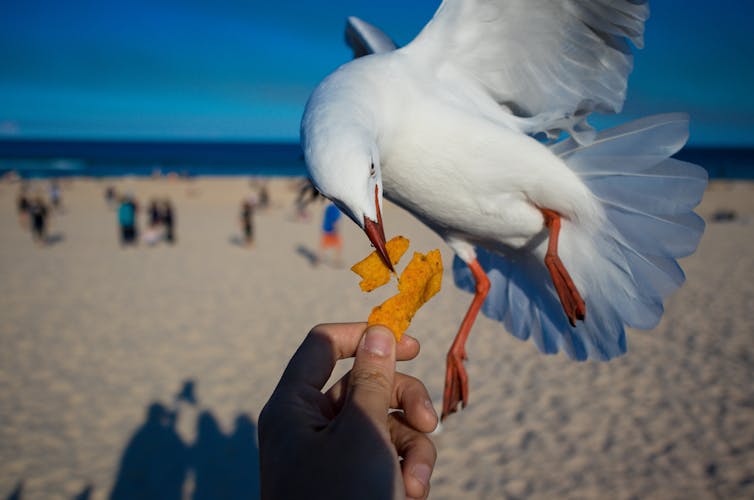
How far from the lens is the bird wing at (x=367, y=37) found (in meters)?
3.33

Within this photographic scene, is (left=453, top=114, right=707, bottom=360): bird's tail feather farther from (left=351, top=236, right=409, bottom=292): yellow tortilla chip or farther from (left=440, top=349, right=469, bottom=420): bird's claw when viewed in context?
(left=351, top=236, right=409, bottom=292): yellow tortilla chip

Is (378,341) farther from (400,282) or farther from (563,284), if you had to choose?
(563,284)

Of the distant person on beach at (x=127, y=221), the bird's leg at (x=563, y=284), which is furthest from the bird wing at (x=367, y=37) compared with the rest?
the distant person on beach at (x=127, y=221)

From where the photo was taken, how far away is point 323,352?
1.79 m

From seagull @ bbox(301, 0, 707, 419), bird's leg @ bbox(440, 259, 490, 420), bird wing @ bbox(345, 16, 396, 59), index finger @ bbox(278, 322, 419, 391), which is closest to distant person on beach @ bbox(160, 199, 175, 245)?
bird wing @ bbox(345, 16, 396, 59)

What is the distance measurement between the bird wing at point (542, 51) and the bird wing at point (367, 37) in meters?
0.74

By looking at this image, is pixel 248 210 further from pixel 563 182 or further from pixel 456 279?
pixel 563 182

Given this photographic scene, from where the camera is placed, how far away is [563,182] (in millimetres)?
2617

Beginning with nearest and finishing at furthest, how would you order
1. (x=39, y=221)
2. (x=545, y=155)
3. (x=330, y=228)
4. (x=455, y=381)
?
(x=545, y=155) < (x=455, y=381) < (x=330, y=228) < (x=39, y=221)

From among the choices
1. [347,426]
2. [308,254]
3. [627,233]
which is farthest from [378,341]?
[308,254]

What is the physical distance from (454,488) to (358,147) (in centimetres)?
315

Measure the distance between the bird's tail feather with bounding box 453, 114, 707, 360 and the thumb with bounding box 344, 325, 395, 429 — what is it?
5.04 ft

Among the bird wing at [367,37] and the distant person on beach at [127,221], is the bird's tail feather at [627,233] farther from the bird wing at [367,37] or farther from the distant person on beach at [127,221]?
the distant person on beach at [127,221]

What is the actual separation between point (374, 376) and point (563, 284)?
4.74 feet
